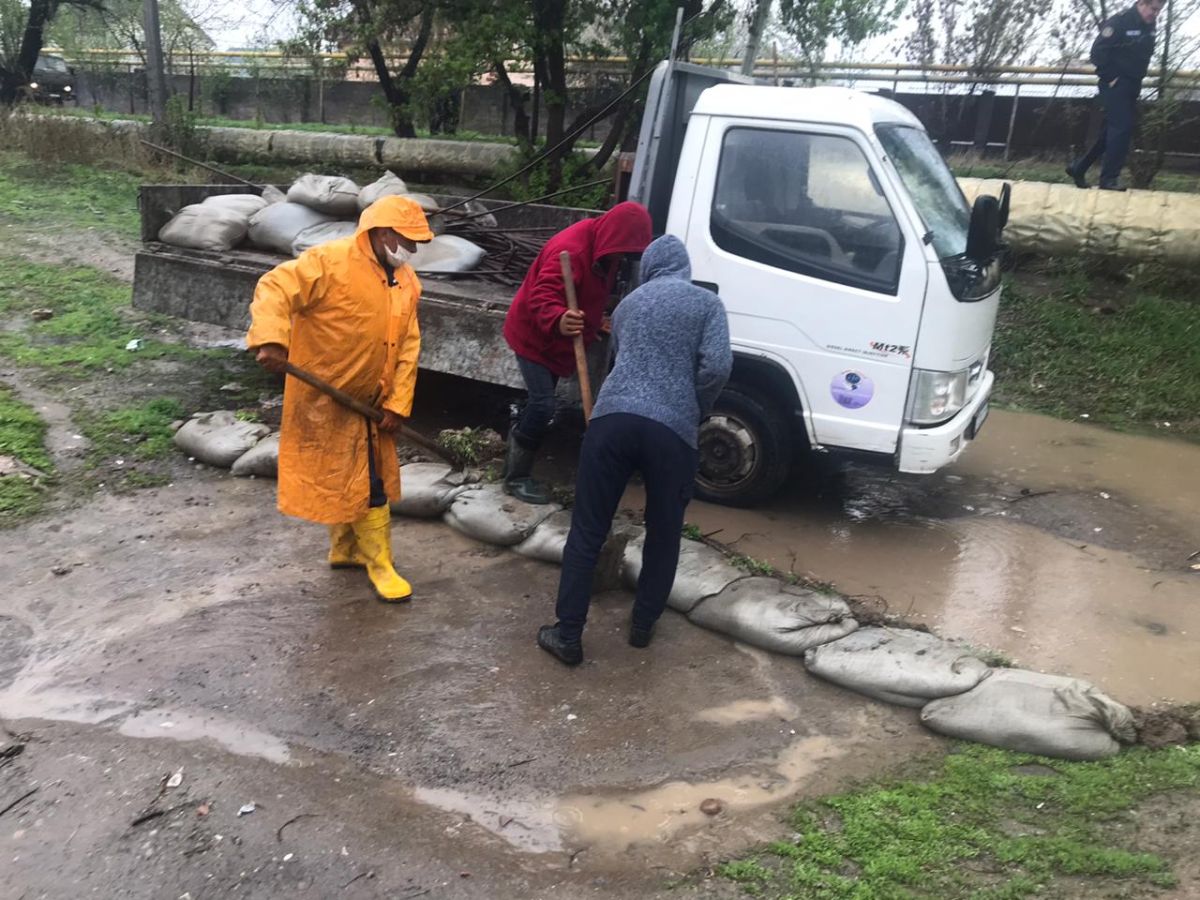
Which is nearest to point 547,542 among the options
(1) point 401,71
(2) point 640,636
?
(2) point 640,636

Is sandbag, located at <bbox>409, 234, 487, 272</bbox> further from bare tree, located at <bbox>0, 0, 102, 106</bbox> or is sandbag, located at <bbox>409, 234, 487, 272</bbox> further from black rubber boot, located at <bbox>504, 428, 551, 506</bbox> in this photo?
bare tree, located at <bbox>0, 0, 102, 106</bbox>

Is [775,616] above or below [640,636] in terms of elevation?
above

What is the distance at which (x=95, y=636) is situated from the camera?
3791mm

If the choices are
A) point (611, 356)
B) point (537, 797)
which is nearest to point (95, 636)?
point (537, 797)

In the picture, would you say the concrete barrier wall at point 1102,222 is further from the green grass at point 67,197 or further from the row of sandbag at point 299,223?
the green grass at point 67,197

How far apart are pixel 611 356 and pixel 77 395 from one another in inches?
140

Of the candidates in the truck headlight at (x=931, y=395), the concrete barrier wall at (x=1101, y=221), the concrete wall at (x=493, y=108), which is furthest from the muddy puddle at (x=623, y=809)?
the concrete wall at (x=493, y=108)

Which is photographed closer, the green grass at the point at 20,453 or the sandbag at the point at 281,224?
the green grass at the point at 20,453

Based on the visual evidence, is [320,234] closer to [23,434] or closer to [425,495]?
[23,434]

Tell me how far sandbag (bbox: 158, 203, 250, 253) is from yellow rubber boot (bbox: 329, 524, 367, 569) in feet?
9.45

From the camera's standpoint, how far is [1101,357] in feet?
25.3

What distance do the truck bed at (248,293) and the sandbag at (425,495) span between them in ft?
2.12

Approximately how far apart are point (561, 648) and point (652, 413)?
99 cm

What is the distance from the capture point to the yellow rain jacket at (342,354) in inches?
153
